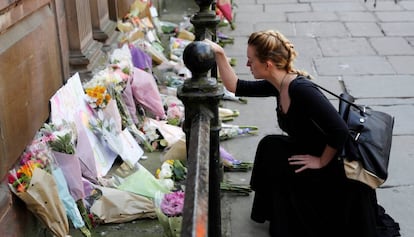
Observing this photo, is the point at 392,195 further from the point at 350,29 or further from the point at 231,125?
the point at 350,29

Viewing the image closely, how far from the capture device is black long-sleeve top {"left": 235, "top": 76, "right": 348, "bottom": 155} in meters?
2.76

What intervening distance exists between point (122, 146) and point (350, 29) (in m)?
4.73

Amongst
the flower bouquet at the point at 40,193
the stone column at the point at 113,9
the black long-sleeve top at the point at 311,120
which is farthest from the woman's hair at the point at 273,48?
the stone column at the point at 113,9

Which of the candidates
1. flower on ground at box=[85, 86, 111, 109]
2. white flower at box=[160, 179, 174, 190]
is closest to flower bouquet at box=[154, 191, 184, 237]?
white flower at box=[160, 179, 174, 190]

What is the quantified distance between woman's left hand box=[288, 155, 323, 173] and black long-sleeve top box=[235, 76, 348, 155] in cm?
5

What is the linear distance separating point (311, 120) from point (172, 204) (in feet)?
3.11

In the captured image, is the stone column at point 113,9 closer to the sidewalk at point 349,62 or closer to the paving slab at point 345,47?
the sidewalk at point 349,62

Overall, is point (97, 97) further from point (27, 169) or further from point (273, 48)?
point (273, 48)

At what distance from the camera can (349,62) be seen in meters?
6.35

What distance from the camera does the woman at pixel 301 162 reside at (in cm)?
281

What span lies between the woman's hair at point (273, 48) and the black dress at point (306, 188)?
0.12 meters

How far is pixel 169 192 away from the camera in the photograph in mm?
Answer: 3461

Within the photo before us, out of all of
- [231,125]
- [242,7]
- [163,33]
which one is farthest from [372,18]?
[231,125]

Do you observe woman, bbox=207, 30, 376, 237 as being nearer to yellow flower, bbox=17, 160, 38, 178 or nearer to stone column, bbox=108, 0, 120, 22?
yellow flower, bbox=17, 160, 38, 178
